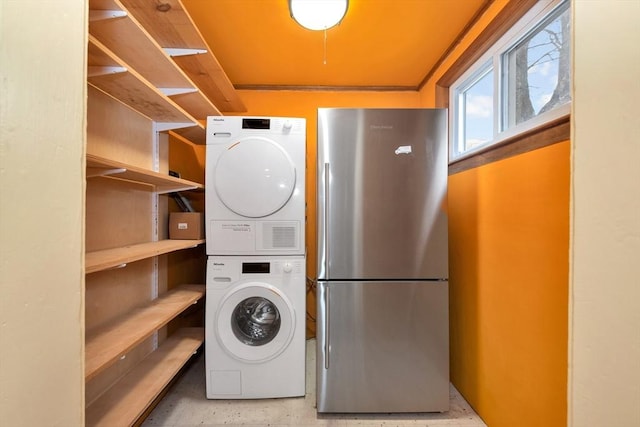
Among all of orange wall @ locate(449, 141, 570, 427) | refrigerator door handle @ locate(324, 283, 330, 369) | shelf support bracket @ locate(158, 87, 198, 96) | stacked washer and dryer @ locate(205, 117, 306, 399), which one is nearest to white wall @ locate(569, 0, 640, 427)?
orange wall @ locate(449, 141, 570, 427)

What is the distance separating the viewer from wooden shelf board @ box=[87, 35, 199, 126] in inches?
40.3

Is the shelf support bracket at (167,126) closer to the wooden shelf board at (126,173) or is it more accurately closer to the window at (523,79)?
the wooden shelf board at (126,173)

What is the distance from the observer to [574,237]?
0.64 m

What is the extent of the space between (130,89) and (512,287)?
2.15 metres

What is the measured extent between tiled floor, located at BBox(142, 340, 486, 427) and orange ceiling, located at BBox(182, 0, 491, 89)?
2420 millimetres

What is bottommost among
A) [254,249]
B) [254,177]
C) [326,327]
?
[326,327]

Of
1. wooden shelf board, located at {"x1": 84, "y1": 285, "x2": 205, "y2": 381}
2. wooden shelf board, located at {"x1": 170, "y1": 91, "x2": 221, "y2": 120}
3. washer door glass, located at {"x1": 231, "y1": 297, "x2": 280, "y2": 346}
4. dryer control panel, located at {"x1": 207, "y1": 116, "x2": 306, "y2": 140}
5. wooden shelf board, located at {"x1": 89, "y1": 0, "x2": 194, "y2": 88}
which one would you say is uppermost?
wooden shelf board, located at {"x1": 89, "y1": 0, "x2": 194, "y2": 88}

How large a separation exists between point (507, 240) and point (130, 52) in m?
2.10

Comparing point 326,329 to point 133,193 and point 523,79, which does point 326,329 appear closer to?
point 133,193

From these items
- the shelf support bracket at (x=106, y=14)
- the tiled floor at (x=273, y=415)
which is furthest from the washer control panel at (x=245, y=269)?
the shelf support bracket at (x=106, y=14)

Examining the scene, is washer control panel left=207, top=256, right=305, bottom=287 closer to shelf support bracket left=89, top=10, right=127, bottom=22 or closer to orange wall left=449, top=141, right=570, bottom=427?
orange wall left=449, top=141, right=570, bottom=427

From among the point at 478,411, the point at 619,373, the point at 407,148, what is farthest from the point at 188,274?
the point at 619,373

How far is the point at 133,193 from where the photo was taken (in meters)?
1.58

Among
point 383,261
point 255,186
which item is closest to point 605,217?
point 383,261
